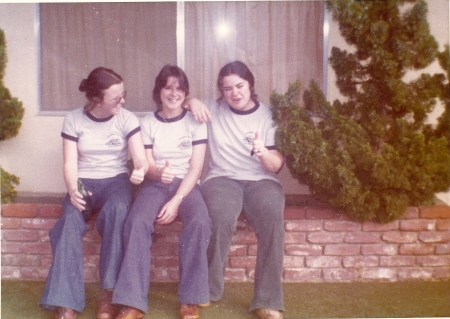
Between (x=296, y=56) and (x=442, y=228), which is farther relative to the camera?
(x=296, y=56)

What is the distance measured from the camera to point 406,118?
2.69m

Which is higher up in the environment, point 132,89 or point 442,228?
point 132,89

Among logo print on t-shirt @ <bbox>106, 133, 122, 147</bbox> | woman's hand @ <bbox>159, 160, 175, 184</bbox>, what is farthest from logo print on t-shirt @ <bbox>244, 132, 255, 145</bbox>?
logo print on t-shirt @ <bbox>106, 133, 122, 147</bbox>

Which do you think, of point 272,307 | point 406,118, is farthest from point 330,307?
point 406,118

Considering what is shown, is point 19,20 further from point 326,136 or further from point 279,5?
point 326,136

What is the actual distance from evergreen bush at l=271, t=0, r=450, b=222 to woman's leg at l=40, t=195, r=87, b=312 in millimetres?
1239

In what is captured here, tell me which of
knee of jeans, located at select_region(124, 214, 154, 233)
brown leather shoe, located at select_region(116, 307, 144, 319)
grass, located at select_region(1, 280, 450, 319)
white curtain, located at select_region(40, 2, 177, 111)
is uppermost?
white curtain, located at select_region(40, 2, 177, 111)

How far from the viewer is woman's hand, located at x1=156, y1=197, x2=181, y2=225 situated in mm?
2436

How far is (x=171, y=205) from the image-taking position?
246 centimetres

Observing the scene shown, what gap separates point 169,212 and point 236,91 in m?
0.82

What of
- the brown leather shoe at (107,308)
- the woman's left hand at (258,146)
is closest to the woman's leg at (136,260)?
the brown leather shoe at (107,308)

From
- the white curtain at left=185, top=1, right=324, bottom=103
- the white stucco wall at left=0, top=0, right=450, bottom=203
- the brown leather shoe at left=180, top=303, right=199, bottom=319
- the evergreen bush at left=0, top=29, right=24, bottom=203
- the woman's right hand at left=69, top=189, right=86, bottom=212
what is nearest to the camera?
the brown leather shoe at left=180, top=303, right=199, bottom=319

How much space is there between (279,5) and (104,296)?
7.68 ft

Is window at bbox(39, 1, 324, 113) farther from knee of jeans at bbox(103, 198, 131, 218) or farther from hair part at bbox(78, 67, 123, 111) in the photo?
knee of jeans at bbox(103, 198, 131, 218)
